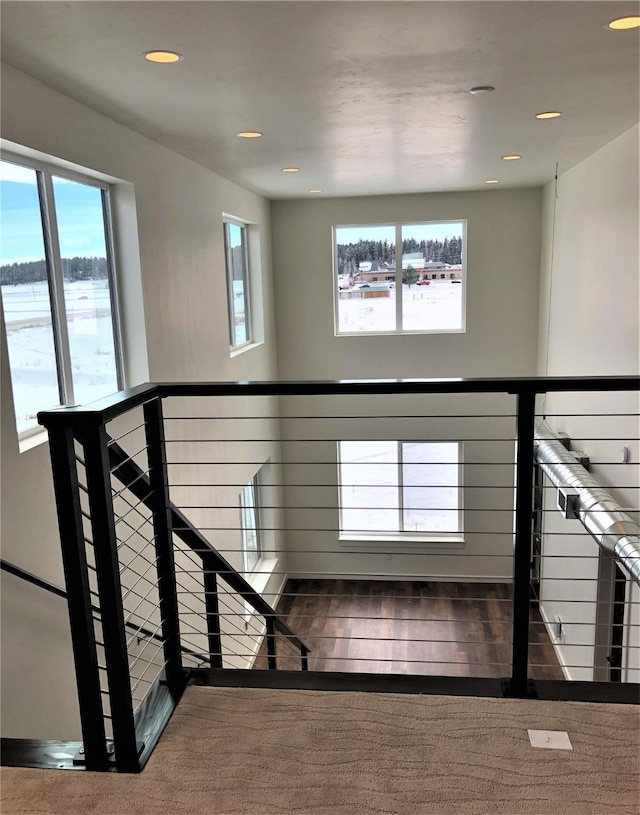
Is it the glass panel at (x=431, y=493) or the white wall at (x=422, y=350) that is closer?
the white wall at (x=422, y=350)

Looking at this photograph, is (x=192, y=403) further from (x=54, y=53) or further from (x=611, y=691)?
(x=611, y=691)

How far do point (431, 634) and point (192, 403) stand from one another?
3933 mm

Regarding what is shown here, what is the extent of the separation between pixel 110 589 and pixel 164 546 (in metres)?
0.41

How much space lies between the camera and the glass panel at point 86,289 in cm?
344

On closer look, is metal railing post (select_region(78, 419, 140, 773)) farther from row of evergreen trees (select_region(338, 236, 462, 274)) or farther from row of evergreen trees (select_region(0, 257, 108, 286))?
row of evergreen trees (select_region(338, 236, 462, 274))

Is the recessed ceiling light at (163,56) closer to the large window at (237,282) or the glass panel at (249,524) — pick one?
the large window at (237,282)

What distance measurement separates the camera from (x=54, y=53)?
2.61 m

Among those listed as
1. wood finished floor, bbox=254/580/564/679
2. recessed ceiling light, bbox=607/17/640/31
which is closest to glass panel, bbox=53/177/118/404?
recessed ceiling light, bbox=607/17/640/31

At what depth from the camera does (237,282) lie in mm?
6902

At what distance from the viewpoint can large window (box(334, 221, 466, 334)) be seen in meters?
7.84

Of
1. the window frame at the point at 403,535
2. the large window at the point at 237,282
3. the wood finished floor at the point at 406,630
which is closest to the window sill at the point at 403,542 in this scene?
the window frame at the point at 403,535

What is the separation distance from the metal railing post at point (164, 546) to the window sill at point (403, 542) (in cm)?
616

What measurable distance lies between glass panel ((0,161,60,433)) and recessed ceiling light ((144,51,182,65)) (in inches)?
31.5

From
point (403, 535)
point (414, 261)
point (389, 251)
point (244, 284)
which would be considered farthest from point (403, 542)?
point (244, 284)
